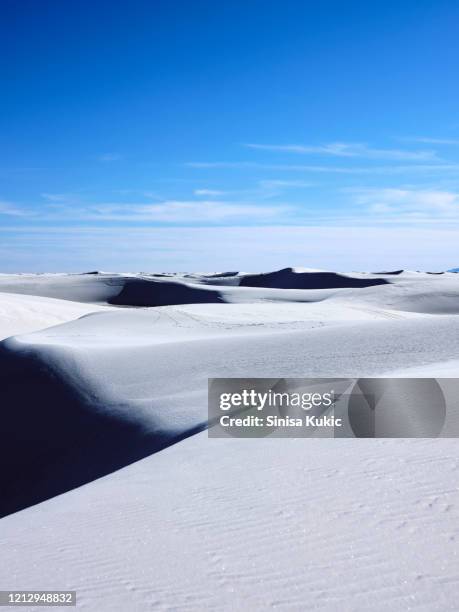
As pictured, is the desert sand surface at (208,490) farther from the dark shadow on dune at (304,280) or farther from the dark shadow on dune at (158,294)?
the dark shadow on dune at (304,280)

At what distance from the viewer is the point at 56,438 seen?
25.4ft

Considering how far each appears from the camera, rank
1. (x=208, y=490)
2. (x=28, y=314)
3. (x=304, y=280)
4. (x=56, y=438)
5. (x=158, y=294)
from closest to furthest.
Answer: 1. (x=208, y=490)
2. (x=56, y=438)
3. (x=28, y=314)
4. (x=158, y=294)
5. (x=304, y=280)

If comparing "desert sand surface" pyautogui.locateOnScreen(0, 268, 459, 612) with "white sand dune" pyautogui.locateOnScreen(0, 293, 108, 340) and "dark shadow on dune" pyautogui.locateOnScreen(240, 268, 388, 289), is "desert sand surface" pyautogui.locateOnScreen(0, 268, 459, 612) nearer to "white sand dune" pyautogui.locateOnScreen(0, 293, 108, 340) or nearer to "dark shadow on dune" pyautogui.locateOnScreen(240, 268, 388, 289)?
"white sand dune" pyautogui.locateOnScreen(0, 293, 108, 340)

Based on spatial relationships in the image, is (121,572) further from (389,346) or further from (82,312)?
(82,312)

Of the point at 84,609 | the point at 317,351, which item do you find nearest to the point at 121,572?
the point at 84,609

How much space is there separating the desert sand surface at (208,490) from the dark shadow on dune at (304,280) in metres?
34.2

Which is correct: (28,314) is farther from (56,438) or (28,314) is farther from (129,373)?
(56,438)

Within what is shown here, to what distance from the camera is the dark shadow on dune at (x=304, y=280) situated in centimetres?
4451

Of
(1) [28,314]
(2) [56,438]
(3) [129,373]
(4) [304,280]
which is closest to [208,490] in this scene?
(2) [56,438]

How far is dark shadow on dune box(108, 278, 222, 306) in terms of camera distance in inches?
1564

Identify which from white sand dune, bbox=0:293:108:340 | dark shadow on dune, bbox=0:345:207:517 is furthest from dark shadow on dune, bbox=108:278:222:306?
dark shadow on dune, bbox=0:345:207:517

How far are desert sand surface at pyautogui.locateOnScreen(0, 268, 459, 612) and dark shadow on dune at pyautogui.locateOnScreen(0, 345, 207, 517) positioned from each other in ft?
0.09

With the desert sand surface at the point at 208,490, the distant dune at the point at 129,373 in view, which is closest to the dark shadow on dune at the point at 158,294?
the distant dune at the point at 129,373

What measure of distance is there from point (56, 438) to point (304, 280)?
137 ft
